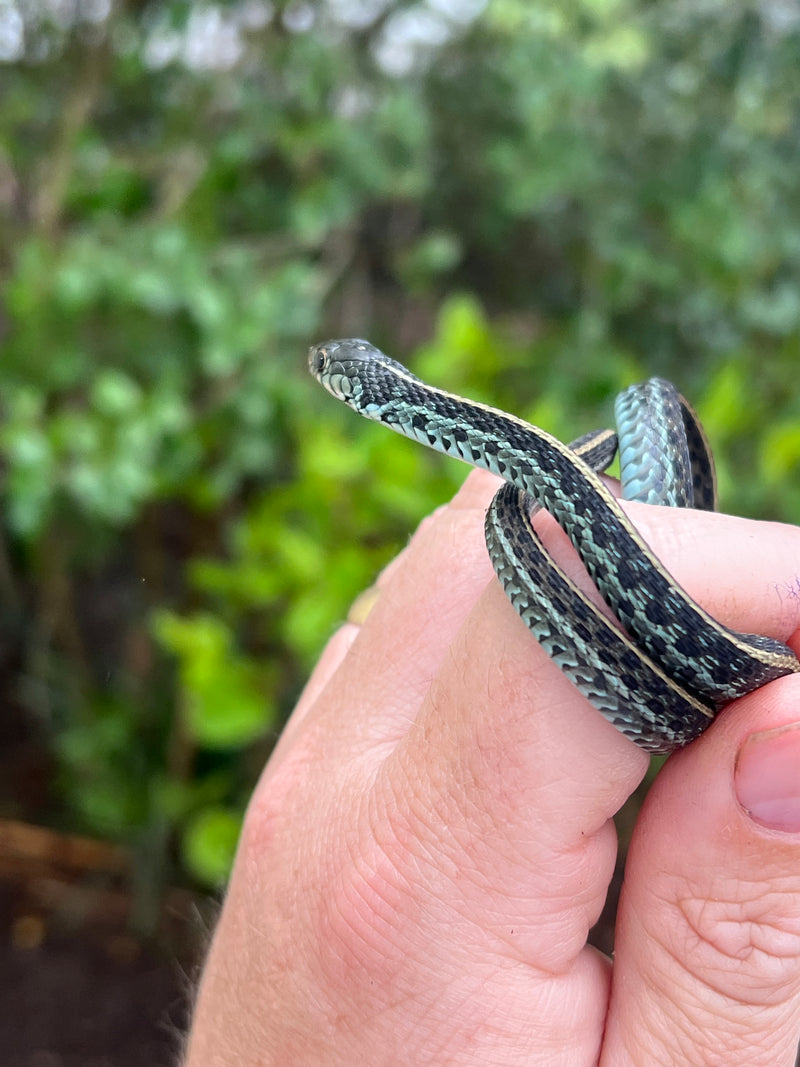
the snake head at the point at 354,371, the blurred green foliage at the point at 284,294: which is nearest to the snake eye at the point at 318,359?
the snake head at the point at 354,371

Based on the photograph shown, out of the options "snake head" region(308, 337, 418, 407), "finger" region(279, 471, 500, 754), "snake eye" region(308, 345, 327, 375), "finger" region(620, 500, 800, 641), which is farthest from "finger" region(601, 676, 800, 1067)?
"snake eye" region(308, 345, 327, 375)

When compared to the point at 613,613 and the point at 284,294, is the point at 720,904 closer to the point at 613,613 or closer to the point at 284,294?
the point at 613,613

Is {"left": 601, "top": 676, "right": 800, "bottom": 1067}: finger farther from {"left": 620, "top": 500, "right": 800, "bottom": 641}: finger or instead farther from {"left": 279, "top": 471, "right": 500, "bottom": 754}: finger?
{"left": 279, "top": 471, "right": 500, "bottom": 754}: finger

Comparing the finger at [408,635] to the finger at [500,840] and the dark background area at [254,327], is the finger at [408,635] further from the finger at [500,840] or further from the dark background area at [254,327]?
the dark background area at [254,327]

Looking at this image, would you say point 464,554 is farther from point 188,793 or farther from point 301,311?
point 188,793

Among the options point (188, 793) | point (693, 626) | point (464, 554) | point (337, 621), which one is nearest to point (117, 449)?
point (337, 621)

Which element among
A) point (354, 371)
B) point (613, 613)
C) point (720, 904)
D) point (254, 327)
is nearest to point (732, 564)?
point (613, 613)
